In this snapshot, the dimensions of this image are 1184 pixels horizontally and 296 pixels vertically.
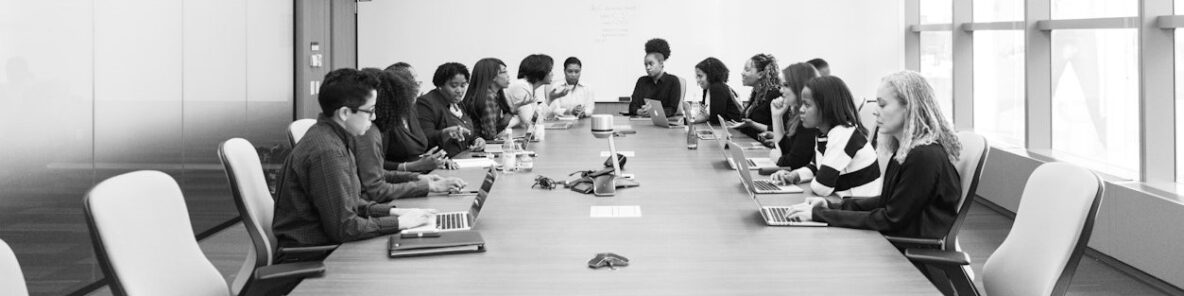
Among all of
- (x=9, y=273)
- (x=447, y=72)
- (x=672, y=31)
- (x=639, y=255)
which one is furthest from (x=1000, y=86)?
(x=9, y=273)

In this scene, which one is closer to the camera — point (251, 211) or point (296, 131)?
point (251, 211)

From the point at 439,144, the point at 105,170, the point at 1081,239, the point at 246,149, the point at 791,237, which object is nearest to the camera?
the point at 1081,239

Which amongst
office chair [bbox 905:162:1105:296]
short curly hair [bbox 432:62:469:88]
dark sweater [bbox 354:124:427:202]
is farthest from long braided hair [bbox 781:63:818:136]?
office chair [bbox 905:162:1105:296]

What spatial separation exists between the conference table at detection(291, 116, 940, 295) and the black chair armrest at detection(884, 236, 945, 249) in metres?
0.20

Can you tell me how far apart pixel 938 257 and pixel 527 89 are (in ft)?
17.7

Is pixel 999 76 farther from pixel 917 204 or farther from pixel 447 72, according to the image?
pixel 917 204

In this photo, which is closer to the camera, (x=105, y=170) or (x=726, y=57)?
(x=105, y=170)

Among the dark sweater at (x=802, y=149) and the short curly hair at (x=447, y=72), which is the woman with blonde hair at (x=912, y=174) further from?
the short curly hair at (x=447, y=72)

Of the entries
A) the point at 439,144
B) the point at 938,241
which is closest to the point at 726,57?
the point at 439,144

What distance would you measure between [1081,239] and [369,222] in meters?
1.98

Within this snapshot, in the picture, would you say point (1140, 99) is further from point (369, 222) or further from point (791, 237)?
point (369, 222)

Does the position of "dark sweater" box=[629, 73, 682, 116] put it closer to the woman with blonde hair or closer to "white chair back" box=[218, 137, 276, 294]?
the woman with blonde hair

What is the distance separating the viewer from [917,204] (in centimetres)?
359

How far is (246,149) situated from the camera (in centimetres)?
398
